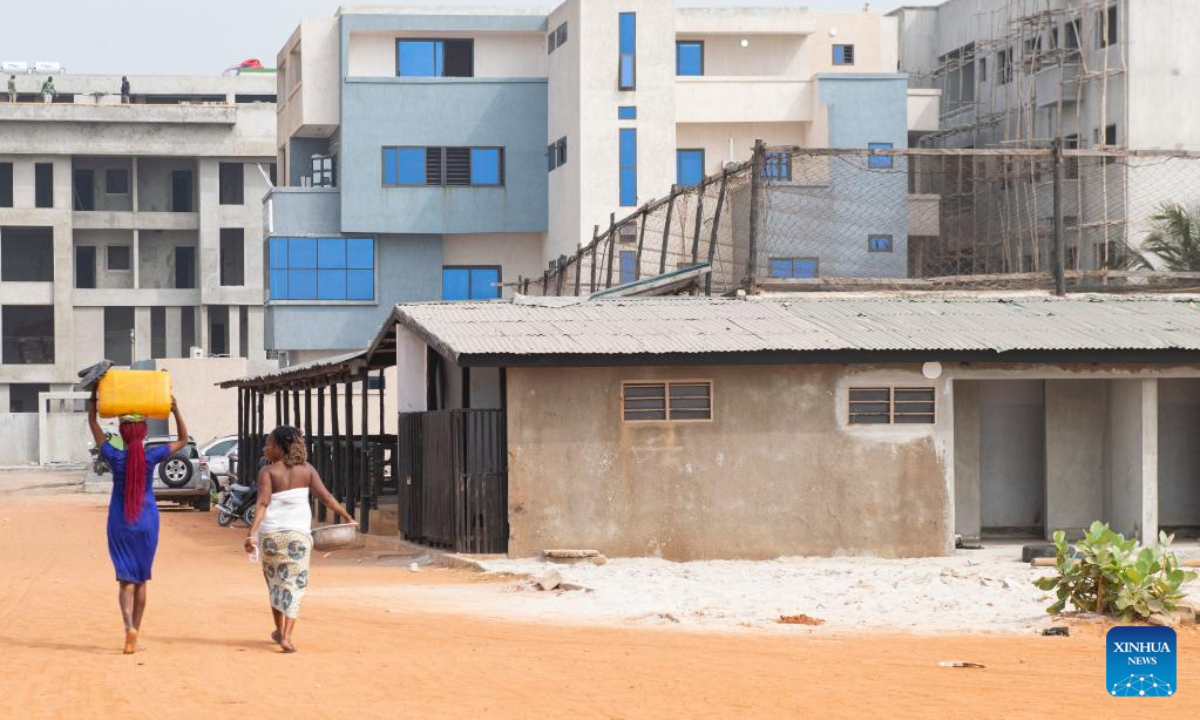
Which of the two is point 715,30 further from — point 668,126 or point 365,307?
point 365,307

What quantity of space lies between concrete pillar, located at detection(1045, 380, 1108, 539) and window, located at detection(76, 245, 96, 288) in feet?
196

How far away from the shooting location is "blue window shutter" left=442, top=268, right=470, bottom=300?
5634cm

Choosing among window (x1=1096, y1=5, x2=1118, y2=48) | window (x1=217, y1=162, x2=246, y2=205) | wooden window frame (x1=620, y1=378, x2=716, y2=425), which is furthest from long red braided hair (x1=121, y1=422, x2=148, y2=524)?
window (x1=217, y1=162, x2=246, y2=205)

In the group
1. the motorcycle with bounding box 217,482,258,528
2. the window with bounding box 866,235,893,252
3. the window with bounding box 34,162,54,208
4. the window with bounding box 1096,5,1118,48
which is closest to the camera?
the motorcycle with bounding box 217,482,258,528

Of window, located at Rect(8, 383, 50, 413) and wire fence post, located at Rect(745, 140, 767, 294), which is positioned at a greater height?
wire fence post, located at Rect(745, 140, 767, 294)

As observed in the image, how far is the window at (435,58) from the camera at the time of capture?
5478cm

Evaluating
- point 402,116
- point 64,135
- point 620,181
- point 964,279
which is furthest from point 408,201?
point 964,279

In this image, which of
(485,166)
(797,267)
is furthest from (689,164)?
(797,267)

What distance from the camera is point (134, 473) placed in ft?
42.3

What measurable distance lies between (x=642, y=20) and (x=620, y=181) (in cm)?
465

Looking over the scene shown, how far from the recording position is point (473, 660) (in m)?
12.8

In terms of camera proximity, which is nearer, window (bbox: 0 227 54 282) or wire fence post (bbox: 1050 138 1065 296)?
wire fence post (bbox: 1050 138 1065 296)

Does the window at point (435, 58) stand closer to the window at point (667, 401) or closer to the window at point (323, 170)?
the window at point (323, 170)

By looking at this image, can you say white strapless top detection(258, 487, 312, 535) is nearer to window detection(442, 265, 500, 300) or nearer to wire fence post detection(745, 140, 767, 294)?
wire fence post detection(745, 140, 767, 294)
